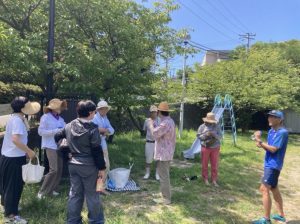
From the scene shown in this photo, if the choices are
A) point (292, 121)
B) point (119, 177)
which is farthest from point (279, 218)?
point (292, 121)

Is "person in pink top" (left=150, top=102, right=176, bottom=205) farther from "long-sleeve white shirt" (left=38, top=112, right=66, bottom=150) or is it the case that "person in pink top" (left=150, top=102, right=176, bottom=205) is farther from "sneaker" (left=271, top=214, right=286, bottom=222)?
"sneaker" (left=271, top=214, right=286, bottom=222)

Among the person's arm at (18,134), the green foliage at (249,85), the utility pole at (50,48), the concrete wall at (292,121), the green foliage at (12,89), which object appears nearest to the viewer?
the person's arm at (18,134)

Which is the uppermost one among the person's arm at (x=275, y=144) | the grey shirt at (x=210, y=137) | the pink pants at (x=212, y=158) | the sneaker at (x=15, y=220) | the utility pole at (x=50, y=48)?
the utility pole at (x=50, y=48)

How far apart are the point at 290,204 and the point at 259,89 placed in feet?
43.4

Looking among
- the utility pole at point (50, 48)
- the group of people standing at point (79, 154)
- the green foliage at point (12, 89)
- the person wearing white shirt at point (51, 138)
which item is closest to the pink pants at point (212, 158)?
the group of people standing at point (79, 154)

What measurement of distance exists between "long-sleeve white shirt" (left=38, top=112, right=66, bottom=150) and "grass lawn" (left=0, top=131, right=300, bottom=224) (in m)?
0.91

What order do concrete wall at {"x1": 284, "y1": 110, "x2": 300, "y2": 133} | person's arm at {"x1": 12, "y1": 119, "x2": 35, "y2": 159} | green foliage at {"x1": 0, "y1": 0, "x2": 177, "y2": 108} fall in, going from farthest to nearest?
concrete wall at {"x1": 284, "y1": 110, "x2": 300, "y2": 133}, green foliage at {"x1": 0, "y1": 0, "x2": 177, "y2": 108}, person's arm at {"x1": 12, "y1": 119, "x2": 35, "y2": 159}

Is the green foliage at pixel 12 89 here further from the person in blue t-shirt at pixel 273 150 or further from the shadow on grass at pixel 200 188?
the person in blue t-shirt at pixel 273 150

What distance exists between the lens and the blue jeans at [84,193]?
14.9ft

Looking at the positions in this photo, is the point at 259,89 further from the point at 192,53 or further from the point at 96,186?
the point at 96,186

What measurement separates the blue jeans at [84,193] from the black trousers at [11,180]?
3.14ft

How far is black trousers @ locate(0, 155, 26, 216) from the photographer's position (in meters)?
5.05

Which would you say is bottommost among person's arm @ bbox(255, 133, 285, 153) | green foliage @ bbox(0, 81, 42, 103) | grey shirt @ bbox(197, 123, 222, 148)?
grey shirt @ bbox(197, 123, 222, 148)

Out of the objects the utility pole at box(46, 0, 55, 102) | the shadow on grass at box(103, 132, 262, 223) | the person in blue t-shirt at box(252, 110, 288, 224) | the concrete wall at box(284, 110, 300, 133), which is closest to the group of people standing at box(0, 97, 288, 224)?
the person in blue t-shirt at box(252, 110, 288, 224)
